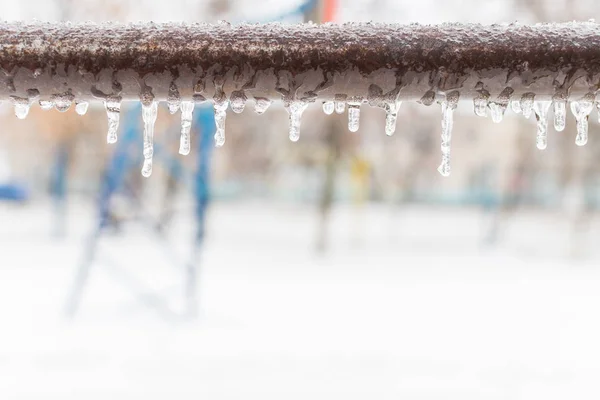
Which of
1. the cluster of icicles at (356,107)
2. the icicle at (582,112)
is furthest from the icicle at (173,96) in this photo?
the icicle at (582,112)

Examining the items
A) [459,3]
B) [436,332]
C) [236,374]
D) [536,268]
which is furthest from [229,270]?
[459,3]

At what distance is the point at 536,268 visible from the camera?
8.98m

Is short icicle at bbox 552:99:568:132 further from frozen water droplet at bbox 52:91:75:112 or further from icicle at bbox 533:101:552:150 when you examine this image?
frozen water droplet at bbox 52:91:75:112

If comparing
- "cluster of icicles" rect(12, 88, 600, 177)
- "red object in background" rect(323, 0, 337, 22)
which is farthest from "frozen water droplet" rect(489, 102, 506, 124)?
"red object in background" rect(323, 0, 337, 22)

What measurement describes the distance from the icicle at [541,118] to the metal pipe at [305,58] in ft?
0.21

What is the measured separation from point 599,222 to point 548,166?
9.32 feet

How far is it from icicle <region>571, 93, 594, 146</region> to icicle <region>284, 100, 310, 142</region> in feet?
0.76

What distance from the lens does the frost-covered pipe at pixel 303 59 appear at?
0.42m

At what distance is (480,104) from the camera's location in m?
0.47

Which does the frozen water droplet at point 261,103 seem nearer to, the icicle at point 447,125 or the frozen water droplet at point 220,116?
the frozen water droplet at point 220,116

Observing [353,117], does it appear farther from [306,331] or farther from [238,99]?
[306,331]

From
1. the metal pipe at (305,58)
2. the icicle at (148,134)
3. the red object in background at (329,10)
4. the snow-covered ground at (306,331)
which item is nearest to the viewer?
the metal pipe at (305,58)

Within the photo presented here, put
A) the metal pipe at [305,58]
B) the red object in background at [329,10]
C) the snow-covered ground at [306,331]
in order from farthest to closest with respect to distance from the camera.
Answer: the red object in background at [329,10] → the snow-covered ground at [306,331] → the metal pipe at [305,58]

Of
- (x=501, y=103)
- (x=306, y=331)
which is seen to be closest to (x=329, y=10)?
(x=306, y=331)
